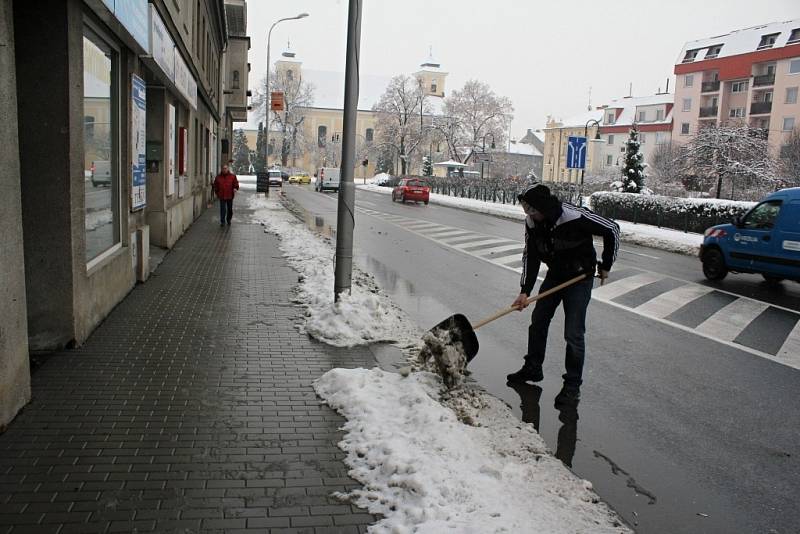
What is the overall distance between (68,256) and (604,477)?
4813 mm

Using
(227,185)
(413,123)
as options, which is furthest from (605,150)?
(227,185)

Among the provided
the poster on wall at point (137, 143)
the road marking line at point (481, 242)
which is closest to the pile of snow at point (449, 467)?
the poster on wall at point (137, 143)

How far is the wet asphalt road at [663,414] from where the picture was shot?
4230mm

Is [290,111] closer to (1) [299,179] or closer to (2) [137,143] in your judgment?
(1) [299,179]

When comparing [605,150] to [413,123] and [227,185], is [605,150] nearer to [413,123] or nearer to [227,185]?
[413,123]

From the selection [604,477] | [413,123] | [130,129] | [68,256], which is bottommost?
[604,477]

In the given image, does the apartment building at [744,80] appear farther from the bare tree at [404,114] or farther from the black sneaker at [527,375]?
the black sneaker at [527,375]

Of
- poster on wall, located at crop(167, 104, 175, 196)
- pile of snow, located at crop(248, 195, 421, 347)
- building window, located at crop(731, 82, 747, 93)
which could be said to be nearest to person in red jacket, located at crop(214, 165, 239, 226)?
poster on wall, located at crop(167, 104, 175, 196)

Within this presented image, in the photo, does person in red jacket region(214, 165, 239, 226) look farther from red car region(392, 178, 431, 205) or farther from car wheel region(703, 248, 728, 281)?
red car region(392, 178, 431, 205)

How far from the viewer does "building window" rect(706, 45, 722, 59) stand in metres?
71.8

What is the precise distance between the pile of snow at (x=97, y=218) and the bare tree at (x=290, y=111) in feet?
278

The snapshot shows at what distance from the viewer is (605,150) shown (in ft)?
308

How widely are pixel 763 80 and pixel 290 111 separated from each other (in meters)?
58.0

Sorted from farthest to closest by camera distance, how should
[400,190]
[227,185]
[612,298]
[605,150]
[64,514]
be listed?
[605,150]
[400,190]
[227,185]
[612,298]
[64,514]
